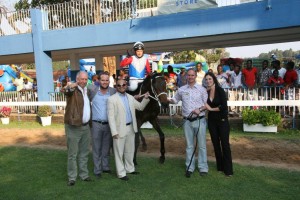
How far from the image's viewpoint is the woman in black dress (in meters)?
5.79

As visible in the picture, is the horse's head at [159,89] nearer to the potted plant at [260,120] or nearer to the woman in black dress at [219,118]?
the woman in black dress at [219,118]

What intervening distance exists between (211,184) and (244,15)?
6994 millimetres

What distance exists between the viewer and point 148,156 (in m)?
7.68

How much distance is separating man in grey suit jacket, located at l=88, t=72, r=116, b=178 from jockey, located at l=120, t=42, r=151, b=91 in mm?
1103

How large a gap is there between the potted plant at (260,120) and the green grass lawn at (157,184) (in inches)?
138

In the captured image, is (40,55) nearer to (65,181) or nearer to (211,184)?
(65,181)

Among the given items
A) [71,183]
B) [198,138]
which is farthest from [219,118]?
[71,183]

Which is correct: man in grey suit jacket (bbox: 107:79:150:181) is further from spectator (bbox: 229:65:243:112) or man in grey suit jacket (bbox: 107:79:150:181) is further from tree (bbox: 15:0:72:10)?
tree (bbox: 15:0:72:10)

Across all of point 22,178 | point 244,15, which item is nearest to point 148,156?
point 22,178

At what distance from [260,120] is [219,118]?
14.2ft

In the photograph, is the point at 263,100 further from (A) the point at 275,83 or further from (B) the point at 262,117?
(A) the point at 275,83

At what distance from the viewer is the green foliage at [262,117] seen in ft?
31.0

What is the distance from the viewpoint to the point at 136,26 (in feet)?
40.9

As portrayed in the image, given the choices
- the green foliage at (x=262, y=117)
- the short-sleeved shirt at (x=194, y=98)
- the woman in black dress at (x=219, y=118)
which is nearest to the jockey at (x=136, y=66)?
the short-sleeved shirt at (x=194, y=98)
